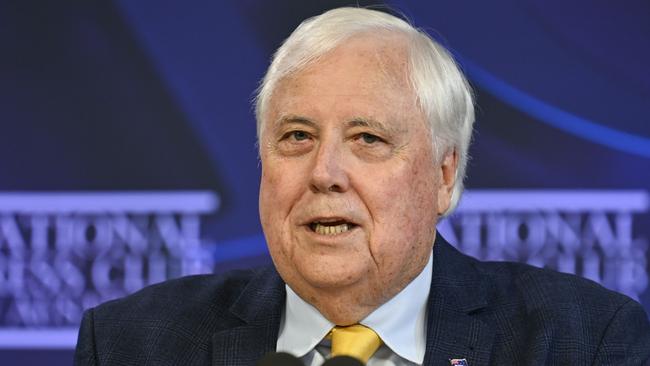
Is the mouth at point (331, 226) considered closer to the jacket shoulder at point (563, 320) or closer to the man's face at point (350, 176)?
the man's face at point (350, 176)

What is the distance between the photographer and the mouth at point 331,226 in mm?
2223

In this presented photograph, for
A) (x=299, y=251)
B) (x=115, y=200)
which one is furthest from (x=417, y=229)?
(x=115, y=200)

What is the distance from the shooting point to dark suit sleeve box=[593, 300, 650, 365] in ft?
7.81

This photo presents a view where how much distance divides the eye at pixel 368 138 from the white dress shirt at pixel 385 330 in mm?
339

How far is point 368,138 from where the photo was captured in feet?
7.45

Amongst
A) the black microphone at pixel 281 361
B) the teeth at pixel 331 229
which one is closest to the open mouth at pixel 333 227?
the teeth at pixel 331 229

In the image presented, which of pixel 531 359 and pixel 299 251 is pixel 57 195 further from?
pixel 531 359

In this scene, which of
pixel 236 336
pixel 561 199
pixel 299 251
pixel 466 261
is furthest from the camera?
pixel 561 199

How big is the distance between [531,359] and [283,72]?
2.54 ft

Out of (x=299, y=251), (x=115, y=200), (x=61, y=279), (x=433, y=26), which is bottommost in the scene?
(x=61, y=279)

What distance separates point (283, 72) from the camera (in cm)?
235

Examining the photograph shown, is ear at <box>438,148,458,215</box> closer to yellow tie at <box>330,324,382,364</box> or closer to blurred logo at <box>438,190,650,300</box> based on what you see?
yellow tie at <box>330,324,382,364</box>

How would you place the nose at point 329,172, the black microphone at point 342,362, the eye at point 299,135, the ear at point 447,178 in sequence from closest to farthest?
the black microphone at point 342,362 < the nose at point 329,172 < the eye at point 299,135 < the ear at point 447,178

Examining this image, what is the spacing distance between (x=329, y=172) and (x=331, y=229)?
12cm
